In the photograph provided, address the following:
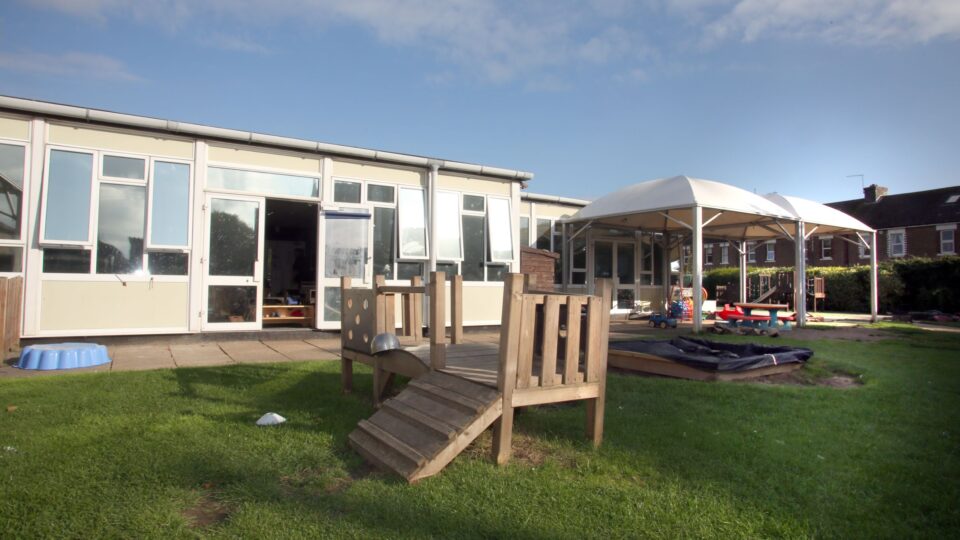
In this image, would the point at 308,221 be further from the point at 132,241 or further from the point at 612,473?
the point at 612,473

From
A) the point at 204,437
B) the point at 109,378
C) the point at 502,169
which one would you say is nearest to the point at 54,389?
the point at 109,378

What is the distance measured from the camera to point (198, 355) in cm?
784

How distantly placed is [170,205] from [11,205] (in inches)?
79.9

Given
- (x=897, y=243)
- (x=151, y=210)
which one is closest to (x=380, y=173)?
(x=151, y=210)

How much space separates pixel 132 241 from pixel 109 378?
3640mm

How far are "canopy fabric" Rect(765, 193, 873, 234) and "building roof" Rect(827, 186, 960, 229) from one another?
2107cm

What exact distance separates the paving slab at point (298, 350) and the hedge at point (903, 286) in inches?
898

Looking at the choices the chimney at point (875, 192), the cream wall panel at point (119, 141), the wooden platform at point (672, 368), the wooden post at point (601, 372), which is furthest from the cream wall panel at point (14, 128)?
the chimney at point (875, 192)

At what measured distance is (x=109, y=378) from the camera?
5.86 metres

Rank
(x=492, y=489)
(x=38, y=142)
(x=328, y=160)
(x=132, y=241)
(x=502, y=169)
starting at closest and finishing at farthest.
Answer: (x=492, y=489) < (x=38, y=142) < (x=132, y=241) < (x=328, y=160) < (x=502, y=169)

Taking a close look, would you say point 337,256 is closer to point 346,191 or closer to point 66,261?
point 346,191

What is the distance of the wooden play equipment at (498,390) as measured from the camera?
3.44 metres

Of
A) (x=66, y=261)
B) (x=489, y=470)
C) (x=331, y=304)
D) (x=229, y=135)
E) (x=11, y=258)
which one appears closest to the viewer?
(x=489, y=470)

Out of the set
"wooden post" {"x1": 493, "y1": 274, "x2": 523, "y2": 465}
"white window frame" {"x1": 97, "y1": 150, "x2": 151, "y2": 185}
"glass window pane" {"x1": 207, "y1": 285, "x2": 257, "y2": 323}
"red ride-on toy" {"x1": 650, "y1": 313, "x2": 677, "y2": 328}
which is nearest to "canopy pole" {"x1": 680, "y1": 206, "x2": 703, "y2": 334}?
"red ride-on toy" {"x1": 650, "y1": 313, "x2": 677, "y2": 328}
